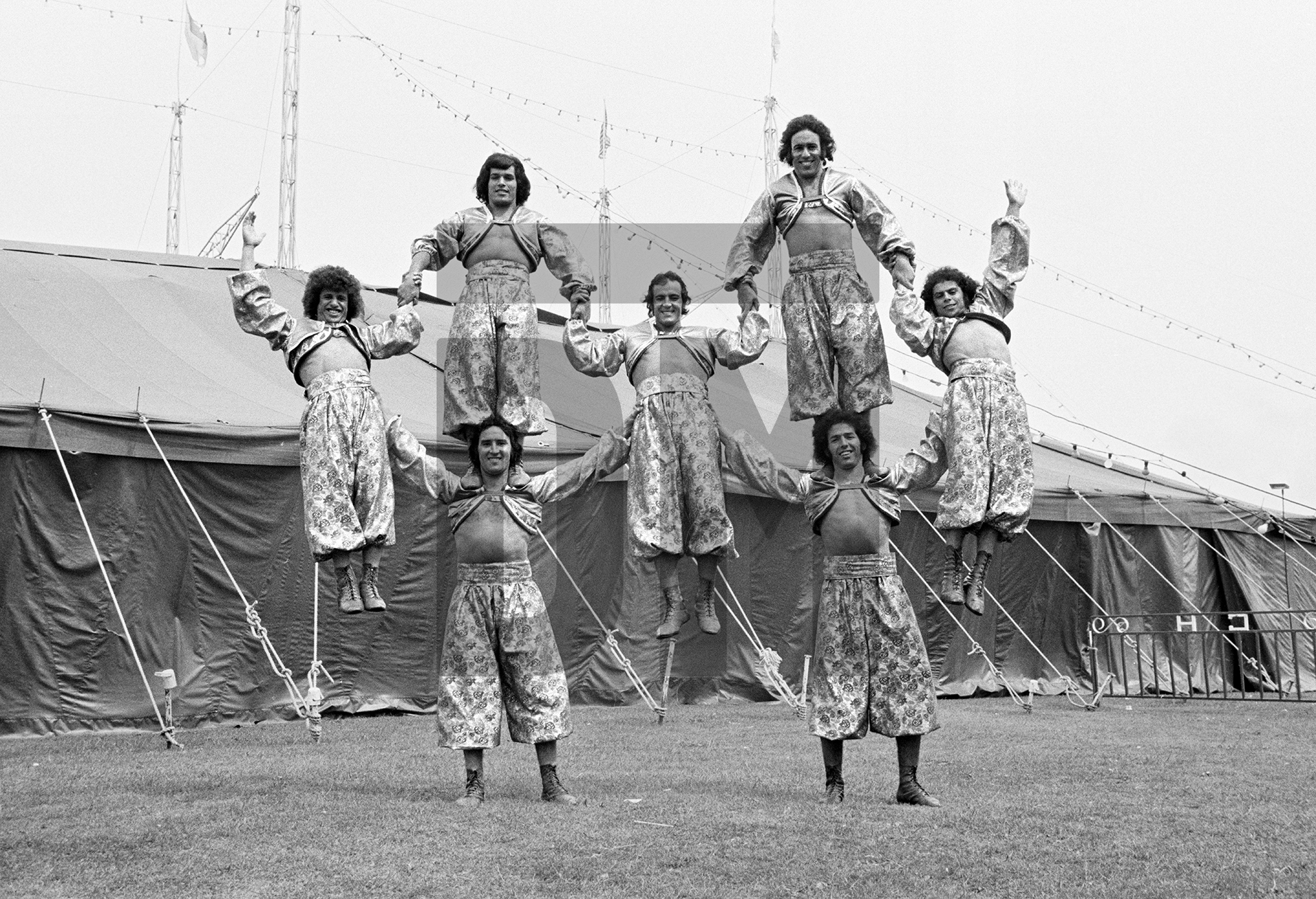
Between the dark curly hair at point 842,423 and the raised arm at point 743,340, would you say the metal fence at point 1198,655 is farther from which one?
the raised arm at point 743,340

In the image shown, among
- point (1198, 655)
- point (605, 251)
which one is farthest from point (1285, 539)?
point (605, 251)

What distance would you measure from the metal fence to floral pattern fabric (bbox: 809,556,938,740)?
643cm

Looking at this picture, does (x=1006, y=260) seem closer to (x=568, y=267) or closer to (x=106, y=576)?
(x=568, y=267)

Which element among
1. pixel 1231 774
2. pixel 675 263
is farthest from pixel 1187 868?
pixel 675 263

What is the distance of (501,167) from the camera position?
6.30 m

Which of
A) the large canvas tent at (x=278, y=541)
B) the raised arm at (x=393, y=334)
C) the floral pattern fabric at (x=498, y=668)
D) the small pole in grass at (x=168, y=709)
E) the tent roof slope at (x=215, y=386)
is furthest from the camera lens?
the tent roof slope at (x=215, y=386)

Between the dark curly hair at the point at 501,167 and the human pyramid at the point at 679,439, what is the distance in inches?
0.7

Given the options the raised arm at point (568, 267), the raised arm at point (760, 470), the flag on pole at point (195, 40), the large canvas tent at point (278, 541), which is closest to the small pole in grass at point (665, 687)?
the large canvas tent at point (278, 541)

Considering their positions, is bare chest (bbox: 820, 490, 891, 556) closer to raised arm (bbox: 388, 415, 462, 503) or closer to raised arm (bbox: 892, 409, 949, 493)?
raised arm (bbox: 892, 409, 949, 493)

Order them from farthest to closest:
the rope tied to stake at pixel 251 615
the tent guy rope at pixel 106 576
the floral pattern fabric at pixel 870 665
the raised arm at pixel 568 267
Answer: the rope tied to stake at pixel 251 615 → the tent guy rope at pixel 106 576 → the raised arm at pixel 568 267 → the floral pattern fabric at pixel 870 665

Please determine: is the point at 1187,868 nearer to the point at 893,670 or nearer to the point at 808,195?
the point at 893,670

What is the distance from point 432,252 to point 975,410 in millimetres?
2558

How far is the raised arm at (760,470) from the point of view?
5.93 meters

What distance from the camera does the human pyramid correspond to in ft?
18.3
